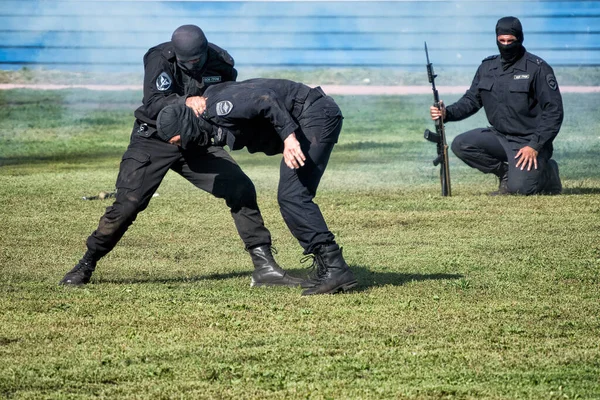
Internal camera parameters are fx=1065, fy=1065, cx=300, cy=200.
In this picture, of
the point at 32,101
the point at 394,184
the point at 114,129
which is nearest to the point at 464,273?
the point at 394,184

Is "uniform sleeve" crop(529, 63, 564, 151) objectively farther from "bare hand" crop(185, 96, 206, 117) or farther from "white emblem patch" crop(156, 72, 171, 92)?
"bare hand" crop(185, 96, 206, 117)

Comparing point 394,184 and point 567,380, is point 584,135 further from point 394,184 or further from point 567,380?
point 567,380

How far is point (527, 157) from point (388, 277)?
3.96 m

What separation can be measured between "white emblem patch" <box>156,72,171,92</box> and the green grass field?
1.28m

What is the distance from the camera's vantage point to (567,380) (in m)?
4.62

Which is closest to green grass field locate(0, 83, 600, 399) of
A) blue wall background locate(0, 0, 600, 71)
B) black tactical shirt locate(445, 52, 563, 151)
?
black tactical shirt locate(445, 52, 563, 151)

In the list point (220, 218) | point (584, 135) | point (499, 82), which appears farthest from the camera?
point (584, 135)

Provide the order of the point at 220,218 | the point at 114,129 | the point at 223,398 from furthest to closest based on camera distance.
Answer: the point at 114,129 → the point at 220,218 → the point at 223,398

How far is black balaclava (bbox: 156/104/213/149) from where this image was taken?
6227mm

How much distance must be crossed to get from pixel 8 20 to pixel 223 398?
75.1 ft

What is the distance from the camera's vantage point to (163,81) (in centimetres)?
663

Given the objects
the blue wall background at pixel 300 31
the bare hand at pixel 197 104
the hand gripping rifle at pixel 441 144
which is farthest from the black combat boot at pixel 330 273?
the blue wall background at pixel 300 31

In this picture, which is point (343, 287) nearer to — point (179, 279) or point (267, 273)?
point (267, 273)

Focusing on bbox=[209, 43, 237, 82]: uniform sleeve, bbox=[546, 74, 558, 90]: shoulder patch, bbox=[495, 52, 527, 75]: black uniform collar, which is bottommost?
bbox=[546, 74, 558, 90]: shoulder patch
